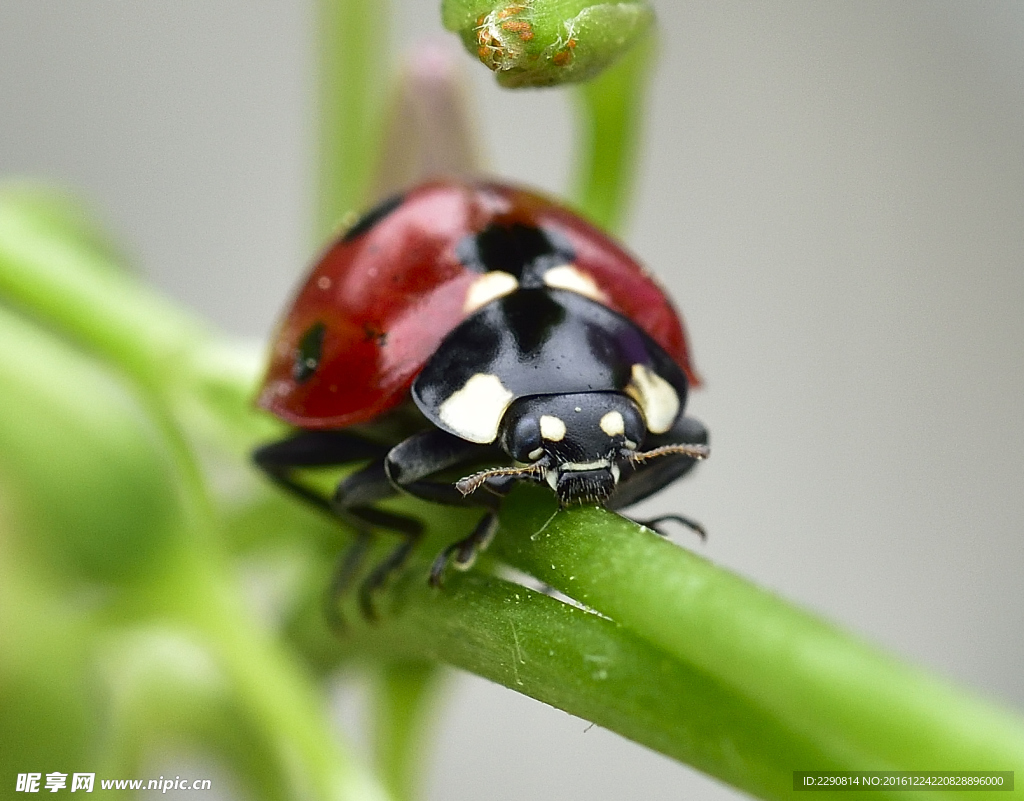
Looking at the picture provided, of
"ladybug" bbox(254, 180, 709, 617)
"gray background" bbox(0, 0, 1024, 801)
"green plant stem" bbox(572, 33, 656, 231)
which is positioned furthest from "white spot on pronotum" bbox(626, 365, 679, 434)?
"gray background" bbox(0, 0, 1024, 801)

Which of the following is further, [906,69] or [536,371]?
[906,69]

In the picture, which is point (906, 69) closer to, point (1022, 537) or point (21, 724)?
point (1022, 537)

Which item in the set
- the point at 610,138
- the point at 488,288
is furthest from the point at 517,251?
the point at 610,138

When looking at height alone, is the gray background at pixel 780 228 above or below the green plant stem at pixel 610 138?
below

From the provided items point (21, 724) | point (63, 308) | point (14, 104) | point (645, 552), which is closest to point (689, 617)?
point (645, 552)

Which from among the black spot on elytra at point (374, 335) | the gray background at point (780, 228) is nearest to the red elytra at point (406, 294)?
the black spot on elytra at point (374, 335)

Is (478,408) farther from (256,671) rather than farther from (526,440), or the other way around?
(256,671)

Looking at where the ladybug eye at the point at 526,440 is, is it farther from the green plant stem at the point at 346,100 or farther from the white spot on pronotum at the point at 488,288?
the green plant stem at the point at 346,100

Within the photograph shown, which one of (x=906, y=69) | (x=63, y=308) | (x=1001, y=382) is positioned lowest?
(x=1001, y=382)
